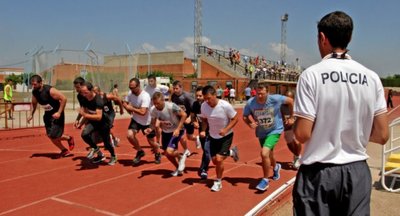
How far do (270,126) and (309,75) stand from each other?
4.11 m

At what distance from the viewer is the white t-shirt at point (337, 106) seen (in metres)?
2.12

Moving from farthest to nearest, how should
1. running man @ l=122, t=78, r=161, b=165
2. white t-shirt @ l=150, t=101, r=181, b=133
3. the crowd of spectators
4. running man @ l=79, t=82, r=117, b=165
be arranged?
the crowd of spectators < running man @ l=122, t=78, r=161, b=165 < running man @ l=79, t=82, r=117, b=165 < white t-shirt @ l=150, t=101, r=181, b=133

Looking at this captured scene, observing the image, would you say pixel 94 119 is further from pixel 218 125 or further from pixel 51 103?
pixel 218 125

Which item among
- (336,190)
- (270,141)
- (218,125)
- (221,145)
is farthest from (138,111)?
(336,190)

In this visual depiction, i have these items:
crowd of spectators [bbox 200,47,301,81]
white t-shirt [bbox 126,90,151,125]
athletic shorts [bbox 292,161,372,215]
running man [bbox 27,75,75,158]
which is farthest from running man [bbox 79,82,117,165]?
crowd of spectators [bbox 200,47,301,81]

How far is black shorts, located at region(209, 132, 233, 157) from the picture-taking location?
604 cm

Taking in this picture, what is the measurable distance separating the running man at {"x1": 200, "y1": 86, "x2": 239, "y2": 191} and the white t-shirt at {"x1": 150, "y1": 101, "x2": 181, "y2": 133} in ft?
3.14

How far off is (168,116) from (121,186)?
1.54 meters

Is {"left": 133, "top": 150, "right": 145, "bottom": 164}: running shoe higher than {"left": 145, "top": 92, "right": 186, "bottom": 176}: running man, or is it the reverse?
{"left": 145, "top": 92, "right": 186, "bottom": 176}: running man

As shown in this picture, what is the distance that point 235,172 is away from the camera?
7.36 m

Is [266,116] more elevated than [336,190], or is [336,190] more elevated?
[266,116]

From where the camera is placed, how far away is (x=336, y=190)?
2.18m

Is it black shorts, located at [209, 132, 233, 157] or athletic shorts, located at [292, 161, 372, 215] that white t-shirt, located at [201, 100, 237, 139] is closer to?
black shorts, located at [209, 132, 233, 157]

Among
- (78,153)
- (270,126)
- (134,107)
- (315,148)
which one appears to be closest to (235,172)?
(270,126)
